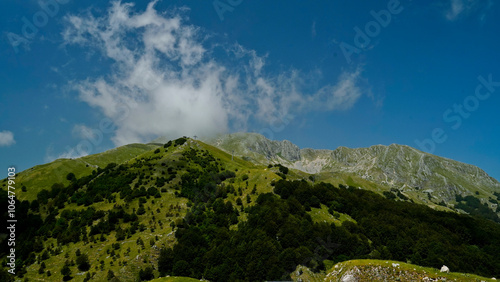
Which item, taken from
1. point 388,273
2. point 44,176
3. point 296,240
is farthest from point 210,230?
point 44,176

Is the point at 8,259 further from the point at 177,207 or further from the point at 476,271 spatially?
the point at 476,271

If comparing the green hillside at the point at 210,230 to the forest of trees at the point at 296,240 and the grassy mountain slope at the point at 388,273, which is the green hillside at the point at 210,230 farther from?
the grassy mountain slope at the point at 388,273

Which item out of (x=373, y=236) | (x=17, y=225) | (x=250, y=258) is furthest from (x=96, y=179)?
(x=373, y=236)

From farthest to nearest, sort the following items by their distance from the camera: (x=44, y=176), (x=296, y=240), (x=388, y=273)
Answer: (x=44, y=176) < (x=296, y=240) < (x=388, y=273)

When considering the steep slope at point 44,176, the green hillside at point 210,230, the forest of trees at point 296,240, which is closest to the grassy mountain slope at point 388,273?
the green hillside at point 210,230

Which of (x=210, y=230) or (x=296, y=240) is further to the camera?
(x=210, y=230)

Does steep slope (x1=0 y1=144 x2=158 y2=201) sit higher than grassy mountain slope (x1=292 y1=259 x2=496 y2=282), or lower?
higher

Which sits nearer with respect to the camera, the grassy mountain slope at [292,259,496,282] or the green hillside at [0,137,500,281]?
the grassy mountain slope at [292,259,496,282]

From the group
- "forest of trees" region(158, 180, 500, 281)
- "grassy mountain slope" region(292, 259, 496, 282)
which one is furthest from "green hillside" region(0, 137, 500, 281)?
"grassy mountain slope" region(292, 259, 496, 282)

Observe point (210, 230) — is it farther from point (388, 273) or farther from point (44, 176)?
point (44, 176)

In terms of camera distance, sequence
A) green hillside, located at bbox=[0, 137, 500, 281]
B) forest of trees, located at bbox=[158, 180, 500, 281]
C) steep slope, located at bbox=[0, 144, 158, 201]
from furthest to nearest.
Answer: steep slope, located at bbox=[0, 144, 158, 201] → green hillside, located at bbox=[0, 137, 500, 281] → forest of trees, located at bbox=[158, 180, 500, 281]

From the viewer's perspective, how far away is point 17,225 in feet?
316

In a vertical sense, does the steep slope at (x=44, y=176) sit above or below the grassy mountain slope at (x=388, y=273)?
above

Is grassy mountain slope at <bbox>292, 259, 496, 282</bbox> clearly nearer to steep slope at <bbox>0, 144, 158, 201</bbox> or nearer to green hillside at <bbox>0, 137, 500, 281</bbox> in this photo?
green hillside at <bbox>0, 137, 500, 281</bbox>
